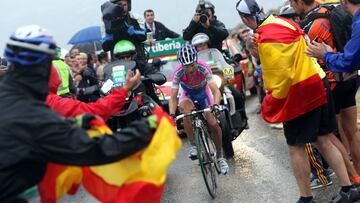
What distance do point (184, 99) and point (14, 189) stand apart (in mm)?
5036

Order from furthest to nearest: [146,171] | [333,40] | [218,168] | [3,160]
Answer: [218,168], [333,40], [146,171], [3,160]

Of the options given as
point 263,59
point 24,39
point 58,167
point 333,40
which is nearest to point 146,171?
point 58,167

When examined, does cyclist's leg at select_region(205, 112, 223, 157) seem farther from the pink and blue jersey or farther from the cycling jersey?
the cycling jersey

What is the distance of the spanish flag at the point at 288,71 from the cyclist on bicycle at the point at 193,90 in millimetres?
2004

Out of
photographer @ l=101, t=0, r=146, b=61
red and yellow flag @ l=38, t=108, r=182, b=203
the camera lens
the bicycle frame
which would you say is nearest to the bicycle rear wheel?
the bicycle frame

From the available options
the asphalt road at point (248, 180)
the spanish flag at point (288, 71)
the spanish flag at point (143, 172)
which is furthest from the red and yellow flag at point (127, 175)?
the asphalt road at point (248, 180)

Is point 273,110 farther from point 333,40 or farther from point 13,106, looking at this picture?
point 13,106

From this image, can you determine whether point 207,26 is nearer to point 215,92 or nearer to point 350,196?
point 215,92

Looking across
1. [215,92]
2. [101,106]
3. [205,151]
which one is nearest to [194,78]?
[215,92]

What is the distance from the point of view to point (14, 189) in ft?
10.2

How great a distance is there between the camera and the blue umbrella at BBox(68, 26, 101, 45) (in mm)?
20331

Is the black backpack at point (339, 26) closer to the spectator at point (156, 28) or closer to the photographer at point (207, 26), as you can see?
the photographer at point (207, 26)

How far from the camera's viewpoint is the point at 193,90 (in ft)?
26.6

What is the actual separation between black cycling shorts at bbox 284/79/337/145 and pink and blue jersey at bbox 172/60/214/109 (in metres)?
2.35
